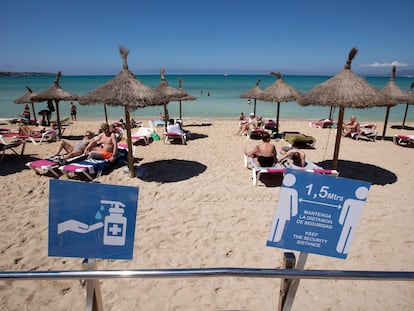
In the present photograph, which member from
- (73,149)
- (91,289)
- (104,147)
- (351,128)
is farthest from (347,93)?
(73,149)

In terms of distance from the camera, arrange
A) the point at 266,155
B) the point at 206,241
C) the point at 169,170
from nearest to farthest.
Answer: the point at 206,241 → the point at 266,155 → the point at 169,170

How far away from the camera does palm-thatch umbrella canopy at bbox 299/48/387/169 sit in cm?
544

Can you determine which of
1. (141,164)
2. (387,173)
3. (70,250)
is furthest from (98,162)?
(387,173)

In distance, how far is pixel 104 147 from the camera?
6.45 metres

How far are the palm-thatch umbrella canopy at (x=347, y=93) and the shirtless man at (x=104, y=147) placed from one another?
15.7 ft

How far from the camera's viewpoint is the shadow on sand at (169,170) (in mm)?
5891

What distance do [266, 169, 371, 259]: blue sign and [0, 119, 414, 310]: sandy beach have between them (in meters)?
1.40

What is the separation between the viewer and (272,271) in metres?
1.28

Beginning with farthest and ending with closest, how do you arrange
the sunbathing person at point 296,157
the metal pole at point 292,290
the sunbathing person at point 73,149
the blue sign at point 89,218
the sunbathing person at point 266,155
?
1. the sunbathing person at point 73,149
2. the sunbathing person at point 296,157
3. the sunbathing person at point 266,155
4. the metal pole at point 292,290
5. the blue sign at point 89,218

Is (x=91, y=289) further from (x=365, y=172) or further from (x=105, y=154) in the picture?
(x=365, y=172)

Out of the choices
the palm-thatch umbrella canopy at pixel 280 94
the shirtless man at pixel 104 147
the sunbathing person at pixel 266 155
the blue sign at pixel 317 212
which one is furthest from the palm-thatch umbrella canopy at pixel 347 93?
the shirtless man at pixel 104 147

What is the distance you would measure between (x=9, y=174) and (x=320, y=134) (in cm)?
1081

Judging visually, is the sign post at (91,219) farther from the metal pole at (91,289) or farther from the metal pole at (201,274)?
the metal pole at (201,274)

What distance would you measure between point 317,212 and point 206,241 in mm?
2344
